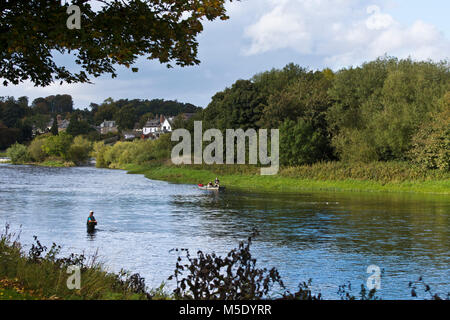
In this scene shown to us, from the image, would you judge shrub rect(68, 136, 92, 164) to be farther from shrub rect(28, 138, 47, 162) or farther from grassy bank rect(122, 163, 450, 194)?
grassy bank rect(122, 163, 450, 194)

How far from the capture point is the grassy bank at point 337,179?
2190 inches

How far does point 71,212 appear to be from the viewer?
3575cm

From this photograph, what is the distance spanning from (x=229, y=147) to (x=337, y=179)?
2330 cm

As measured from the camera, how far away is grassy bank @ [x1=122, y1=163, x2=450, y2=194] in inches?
2190

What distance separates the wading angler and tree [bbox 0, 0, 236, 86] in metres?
54.6

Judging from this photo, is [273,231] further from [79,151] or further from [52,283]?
[79,151]

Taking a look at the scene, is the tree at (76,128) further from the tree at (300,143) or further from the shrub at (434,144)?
the shrub at (434,144)

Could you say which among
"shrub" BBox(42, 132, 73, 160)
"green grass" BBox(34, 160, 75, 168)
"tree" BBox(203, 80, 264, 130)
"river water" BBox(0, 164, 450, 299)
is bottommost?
"river water" BBox(0, 164, 450, 299)

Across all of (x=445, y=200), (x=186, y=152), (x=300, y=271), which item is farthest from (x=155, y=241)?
(x=186, y=152)

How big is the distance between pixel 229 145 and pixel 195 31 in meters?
67.1

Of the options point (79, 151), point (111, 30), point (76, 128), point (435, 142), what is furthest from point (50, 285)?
point (76, 128)

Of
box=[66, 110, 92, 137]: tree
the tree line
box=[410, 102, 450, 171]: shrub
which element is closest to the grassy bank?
box=[410, 102, 450, 171]: shrub

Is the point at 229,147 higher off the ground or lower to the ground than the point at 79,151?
higher

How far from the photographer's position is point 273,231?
2831 centimetres
